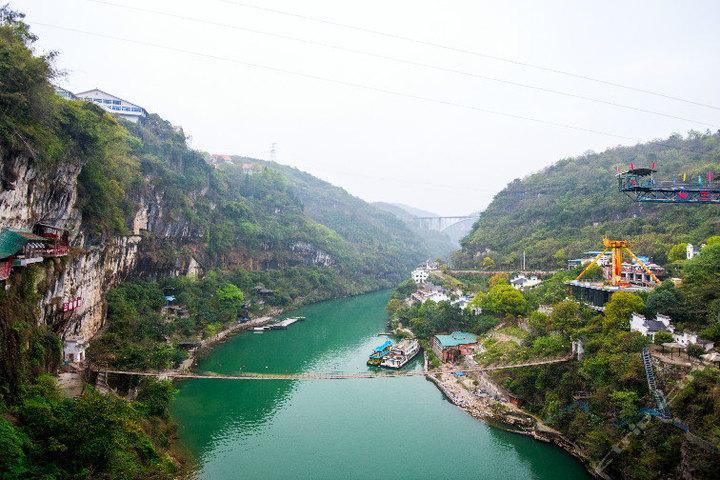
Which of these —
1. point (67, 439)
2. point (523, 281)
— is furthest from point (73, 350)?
point (523, 281)

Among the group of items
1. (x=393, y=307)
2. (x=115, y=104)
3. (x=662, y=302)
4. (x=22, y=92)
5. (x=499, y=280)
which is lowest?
(x=393, y=307)

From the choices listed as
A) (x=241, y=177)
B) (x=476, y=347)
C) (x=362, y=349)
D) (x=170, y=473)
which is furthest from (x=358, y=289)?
(x=170, y=473)

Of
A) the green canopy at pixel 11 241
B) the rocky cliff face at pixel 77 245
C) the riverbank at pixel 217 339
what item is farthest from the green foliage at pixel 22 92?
the riverbank at pixel 217 339

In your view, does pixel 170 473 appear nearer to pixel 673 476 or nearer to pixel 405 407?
pixel 405 407

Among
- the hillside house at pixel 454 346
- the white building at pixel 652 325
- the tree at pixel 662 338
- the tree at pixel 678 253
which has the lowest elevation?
the hillside house at pixel 454 346

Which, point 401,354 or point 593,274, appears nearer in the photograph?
point 593,274

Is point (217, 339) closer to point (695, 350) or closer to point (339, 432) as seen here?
point (339, 432)

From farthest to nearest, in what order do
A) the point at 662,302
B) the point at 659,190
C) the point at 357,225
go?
the point at 357,225, the point at 662,302, the point at 659,190

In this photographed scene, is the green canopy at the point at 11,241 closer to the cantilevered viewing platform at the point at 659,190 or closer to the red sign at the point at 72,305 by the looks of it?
the red sign at the point at 72,305
